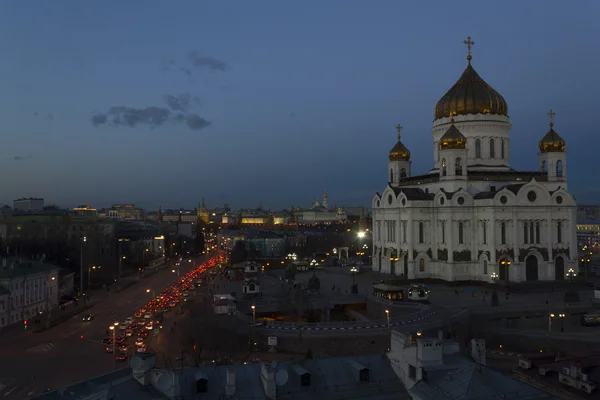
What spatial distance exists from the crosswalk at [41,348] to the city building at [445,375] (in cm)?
2327

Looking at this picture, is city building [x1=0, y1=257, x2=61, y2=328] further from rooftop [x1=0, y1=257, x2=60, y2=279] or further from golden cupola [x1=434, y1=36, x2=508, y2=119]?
golden cupola [x1=434, y1=36, x2=508, y2=119]

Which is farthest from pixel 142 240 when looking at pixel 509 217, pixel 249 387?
pixel 249 387

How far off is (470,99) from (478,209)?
12.7 meters

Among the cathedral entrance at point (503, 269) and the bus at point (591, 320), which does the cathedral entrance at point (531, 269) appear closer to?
the cathedral entrance at point (503, 269)

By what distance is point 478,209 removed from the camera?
53.8 metres

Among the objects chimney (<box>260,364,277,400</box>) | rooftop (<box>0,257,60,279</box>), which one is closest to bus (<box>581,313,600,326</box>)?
chimney (<box>260,364,277,400</box>)

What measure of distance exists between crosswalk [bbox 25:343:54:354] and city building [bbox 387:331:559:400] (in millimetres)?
23274

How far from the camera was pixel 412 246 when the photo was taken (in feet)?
183

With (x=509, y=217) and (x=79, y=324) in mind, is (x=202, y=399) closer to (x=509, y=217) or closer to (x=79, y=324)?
(x=79, y=324)

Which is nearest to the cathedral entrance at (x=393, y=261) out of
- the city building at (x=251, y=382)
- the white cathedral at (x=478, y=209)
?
the white cathedral at (x=478, y=209)

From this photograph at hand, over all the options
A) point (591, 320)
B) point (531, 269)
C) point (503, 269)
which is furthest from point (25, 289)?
point (531, 269)

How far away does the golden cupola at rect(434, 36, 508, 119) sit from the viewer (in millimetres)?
59375

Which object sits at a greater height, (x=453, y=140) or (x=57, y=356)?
(x=453, y=140)

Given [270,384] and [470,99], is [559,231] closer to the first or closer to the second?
[470,99]
